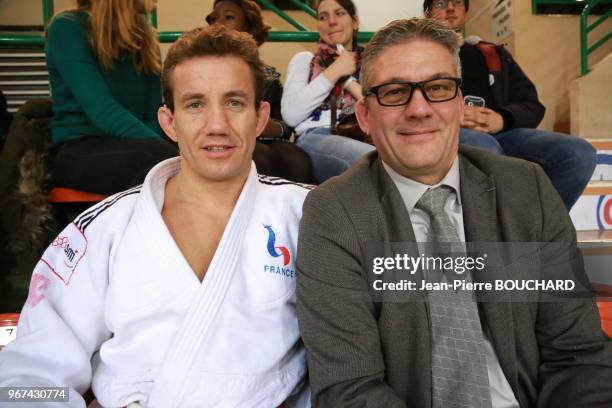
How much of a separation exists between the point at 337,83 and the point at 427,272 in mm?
1292

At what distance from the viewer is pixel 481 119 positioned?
7.09 ft

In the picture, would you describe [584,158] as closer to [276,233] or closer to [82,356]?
[276,233]

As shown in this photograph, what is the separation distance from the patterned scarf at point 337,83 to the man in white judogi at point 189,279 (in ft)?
2.80

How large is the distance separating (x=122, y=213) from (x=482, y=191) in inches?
34.8

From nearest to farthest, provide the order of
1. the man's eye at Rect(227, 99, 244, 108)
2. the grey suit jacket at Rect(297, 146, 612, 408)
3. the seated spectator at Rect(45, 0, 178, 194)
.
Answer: the grey suit jacket at Rect(297, 146, 612, 408) < the man's eye at Rect(227, 99, 244, 108) < the seated spectator at Rect(45, 0, 178, 194)

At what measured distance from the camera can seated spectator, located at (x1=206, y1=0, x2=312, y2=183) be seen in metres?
2.00

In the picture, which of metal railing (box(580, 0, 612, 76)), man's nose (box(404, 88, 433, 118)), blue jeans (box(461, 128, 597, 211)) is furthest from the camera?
metal railing (box(580, 0, 612, 76))

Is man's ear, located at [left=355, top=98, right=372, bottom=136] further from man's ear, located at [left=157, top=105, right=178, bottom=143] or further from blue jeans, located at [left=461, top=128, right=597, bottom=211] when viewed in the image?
blue jeans, located at [left=461, top=128, right=597, bottom=211]

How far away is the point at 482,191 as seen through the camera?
Result: 1.24 meters

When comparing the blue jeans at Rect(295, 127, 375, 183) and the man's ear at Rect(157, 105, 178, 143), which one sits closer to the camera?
the man's ear at Rect(157, 105, 178, 143)

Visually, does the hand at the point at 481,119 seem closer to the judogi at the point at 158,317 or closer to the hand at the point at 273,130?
the hand at the point at 273,130

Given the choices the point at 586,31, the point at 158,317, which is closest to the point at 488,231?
the point at 158,317

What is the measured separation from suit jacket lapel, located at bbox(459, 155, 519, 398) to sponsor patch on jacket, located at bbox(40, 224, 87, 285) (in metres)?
0.93

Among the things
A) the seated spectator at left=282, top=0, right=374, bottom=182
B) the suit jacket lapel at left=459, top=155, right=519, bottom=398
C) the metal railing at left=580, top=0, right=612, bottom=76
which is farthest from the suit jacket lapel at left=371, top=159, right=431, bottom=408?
the metal railing at left=580, top=0, right=612, bottom=76
